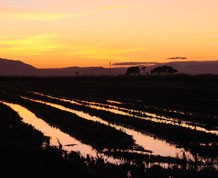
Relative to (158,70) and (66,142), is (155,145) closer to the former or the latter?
(66,142)

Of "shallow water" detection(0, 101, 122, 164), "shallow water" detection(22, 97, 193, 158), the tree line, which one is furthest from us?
the tree line

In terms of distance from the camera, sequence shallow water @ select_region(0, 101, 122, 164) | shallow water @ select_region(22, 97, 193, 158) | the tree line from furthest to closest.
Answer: the tree line, shallow water @ select_region(22, 97, 193, 158), shallow water @ select_region(0, 101, 122, 164)

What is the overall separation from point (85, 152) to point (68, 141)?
2.85 m

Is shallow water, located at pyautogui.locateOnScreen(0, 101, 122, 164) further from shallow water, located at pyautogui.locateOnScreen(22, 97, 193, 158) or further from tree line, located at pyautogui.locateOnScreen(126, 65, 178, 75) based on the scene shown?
tree line, located at pyautogui.locateOnScreen(126, 65, 178, 75)

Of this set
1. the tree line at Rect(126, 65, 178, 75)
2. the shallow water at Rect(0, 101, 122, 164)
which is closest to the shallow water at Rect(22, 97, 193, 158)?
the shallow water at Rect(0, 101, 122, 164)

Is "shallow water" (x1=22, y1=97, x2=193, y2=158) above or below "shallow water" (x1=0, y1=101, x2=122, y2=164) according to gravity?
above

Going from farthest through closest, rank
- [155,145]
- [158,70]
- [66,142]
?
[158,70], [66,142], [155,145]

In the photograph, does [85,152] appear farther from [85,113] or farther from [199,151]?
[85,113]

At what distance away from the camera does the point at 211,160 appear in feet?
45.5

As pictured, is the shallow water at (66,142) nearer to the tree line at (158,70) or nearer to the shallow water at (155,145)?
the shallow water at (155,145)

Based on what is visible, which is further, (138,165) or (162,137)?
(162,137)

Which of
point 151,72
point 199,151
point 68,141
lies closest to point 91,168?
point 199,151

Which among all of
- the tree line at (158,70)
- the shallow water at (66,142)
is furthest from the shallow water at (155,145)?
the tree line at (158,70)

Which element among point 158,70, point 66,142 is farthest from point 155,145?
point 158,70
